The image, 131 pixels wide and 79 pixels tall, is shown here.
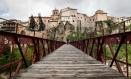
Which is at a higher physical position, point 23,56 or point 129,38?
point 129,38

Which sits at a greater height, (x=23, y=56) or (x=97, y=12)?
(x=97, y=12)

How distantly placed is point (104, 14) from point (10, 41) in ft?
527

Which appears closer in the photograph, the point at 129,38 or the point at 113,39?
the point at 129,38

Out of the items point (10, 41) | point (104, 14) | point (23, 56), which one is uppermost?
point (104, 14)

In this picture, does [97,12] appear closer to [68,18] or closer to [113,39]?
[68,18]

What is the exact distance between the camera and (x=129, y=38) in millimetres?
6023

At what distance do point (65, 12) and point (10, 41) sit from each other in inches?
6012

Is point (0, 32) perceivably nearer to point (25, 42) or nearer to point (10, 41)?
point (10, 41)

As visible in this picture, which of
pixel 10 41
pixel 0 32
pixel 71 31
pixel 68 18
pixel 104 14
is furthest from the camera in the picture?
pixel 104 14

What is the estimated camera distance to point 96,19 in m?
158

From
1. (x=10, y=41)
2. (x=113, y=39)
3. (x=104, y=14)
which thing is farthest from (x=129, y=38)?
(x=104, y=14)

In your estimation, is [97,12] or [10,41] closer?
[10,41]

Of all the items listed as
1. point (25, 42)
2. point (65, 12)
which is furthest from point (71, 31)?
point (25, 42)

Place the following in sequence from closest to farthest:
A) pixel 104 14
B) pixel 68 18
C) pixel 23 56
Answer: pixel 23 56, pixel 68 18, pixel 104 14
